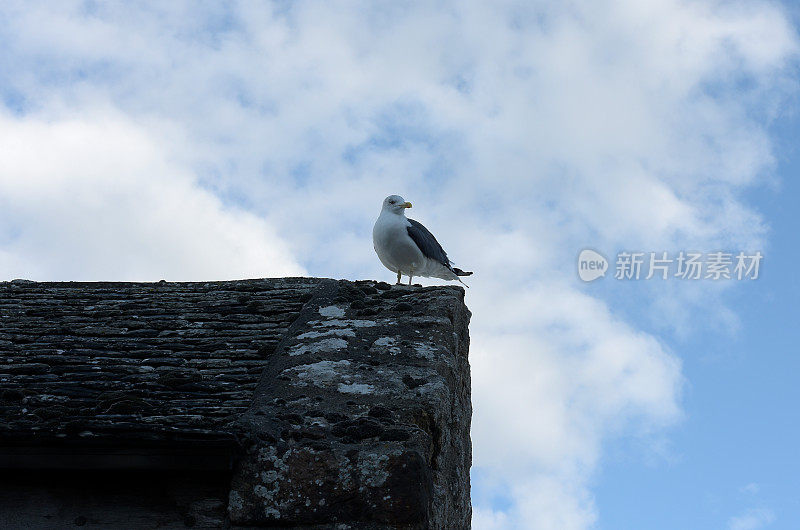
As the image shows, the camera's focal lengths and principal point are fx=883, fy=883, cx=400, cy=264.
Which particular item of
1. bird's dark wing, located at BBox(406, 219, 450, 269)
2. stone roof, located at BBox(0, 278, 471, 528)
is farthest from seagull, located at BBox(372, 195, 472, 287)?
stone roof, located at BBox(0, 278, 471, 528)

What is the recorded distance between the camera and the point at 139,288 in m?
6.49

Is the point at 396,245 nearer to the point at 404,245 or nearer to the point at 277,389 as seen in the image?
the point at 404,245

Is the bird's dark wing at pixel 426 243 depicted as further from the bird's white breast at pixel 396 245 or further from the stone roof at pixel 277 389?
the stone roof at pixel 277 389

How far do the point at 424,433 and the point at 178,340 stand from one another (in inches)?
74.9

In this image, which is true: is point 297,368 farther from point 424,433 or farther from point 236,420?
point 424,433

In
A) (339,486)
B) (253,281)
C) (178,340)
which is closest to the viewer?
(339,486)

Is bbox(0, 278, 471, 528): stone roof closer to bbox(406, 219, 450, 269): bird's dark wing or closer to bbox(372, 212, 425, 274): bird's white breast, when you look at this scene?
bbox(372, 212, 425, 274): bird's white breast

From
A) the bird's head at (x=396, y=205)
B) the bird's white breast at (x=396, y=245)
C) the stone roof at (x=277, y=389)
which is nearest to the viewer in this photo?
the stone roof at (x=277, y=389)

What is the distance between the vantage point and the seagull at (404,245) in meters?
8.38

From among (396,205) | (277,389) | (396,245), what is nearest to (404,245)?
(396,245)

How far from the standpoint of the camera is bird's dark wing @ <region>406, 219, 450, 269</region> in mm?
8422

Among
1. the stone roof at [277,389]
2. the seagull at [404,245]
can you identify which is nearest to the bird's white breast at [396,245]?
the seagull at [404,245]

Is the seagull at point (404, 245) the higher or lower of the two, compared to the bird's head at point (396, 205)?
lower

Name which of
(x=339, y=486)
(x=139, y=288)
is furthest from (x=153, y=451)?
(x=139, y=288)
